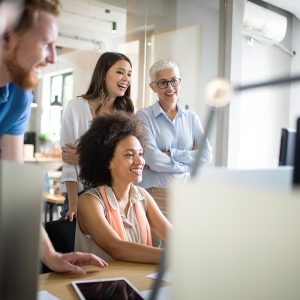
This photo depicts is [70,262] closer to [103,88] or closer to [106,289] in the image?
[106,289]

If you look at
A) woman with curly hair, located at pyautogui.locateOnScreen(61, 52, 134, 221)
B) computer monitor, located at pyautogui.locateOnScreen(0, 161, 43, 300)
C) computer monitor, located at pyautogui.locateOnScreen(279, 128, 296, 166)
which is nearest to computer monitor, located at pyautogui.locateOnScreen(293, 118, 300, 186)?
computer monitor, located at pyautogui.locateOnScreen(0, 161, 43, 300)

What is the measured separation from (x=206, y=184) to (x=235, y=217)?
4 centimetres

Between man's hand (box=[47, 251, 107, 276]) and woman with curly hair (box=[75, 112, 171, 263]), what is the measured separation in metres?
0.24

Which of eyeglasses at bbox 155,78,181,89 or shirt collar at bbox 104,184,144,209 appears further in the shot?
eyeglasses at bbox 155,78,181,89

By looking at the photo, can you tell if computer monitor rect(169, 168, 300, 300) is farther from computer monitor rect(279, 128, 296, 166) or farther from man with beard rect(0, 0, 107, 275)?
computer monitor rect(279, 128, 296, 166)

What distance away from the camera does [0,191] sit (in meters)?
0.47

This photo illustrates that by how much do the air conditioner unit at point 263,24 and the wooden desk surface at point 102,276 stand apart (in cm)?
327

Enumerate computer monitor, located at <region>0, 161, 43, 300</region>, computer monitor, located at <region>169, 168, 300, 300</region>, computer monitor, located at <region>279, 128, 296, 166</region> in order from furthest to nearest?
computer monitor, located at <region>279, 128, 296, 166</region>, computer monitor, located at <region>0, 161, 43, 300</region>, computer monitor, located at <region>169, 168, 300, 300</region>

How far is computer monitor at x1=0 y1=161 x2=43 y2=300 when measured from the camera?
1.57 feet

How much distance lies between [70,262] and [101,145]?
2.05 feet

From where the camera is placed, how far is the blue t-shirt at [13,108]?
91 centimetres

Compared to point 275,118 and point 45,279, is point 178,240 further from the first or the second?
point 275,118

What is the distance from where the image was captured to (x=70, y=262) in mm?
1031

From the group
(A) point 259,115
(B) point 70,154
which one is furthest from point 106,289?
(A) point 259,115
